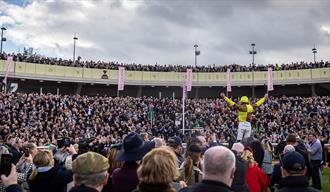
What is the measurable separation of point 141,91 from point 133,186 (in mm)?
44079

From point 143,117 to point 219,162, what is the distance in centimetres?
2931

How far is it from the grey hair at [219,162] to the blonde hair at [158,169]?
0.30m

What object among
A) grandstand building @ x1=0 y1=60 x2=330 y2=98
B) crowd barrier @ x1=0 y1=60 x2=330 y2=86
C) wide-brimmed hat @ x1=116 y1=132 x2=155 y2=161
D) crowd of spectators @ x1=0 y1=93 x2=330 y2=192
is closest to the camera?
crowd of spectators @ x1=0 y1=93 x2=330 y2=192

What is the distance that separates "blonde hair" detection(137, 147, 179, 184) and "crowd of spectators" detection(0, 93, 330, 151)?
2008 cm

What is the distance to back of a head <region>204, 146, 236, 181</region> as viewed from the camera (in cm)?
331

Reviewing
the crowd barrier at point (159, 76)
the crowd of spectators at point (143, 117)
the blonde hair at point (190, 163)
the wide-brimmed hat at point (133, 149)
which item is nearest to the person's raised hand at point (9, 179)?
the wide-brimmed hat at point (133, 149)

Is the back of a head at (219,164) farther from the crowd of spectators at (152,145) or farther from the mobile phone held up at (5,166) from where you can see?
the mobile phone held up at (5,166)

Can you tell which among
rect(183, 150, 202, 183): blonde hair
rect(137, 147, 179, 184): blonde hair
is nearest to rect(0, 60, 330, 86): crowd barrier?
rect(183, 150, 202, 183): blonde hair

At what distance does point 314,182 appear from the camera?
1017 centimetres

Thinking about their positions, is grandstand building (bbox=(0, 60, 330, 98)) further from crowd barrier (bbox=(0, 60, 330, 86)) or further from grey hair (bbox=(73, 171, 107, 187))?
grey hair (bbox=(73, 171, 107, 187))

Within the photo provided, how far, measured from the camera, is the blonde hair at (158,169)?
10.9 ft

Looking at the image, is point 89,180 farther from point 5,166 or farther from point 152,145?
point 152,145

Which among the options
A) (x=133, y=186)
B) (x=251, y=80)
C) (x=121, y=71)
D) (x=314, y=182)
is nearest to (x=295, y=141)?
(x=314, y=182)

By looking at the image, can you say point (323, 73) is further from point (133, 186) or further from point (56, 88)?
point (133, 186)
